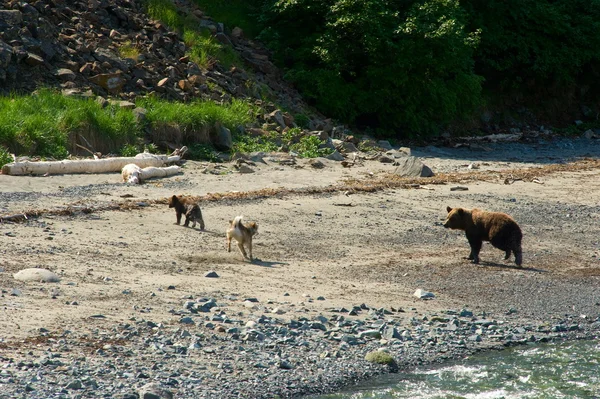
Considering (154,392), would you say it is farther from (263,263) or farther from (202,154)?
(202,154)

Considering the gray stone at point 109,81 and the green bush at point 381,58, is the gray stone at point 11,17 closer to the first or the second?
the gray stone at point 109,81

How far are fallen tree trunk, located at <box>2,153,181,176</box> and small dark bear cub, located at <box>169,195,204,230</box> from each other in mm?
3767

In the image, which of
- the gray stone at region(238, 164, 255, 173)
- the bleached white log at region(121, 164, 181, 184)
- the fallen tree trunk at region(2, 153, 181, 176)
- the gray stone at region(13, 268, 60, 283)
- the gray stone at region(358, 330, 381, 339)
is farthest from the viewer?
the gray stone at region(238, 164, 255, 173)

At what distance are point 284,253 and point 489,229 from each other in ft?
10.2

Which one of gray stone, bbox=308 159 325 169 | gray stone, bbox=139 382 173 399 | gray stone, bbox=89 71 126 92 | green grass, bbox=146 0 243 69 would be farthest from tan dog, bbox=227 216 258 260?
green grass, bbox=146 0 243 69

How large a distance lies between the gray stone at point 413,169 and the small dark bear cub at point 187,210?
752 cm

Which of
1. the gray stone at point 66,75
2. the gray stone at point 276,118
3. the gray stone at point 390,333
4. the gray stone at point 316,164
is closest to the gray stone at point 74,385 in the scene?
the gray stone at point 390,333

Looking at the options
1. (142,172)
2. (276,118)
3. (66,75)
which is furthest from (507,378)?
(66,75)

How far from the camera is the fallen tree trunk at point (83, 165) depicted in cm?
1660

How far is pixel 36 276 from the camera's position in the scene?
10.5 meters

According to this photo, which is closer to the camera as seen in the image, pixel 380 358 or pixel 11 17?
pixel 380 358

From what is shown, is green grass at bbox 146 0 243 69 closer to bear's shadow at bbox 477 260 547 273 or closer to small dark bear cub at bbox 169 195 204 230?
small dark bear cub at bbox 169 195 204 230

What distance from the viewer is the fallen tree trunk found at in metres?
16.6

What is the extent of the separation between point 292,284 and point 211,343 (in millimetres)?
2656
